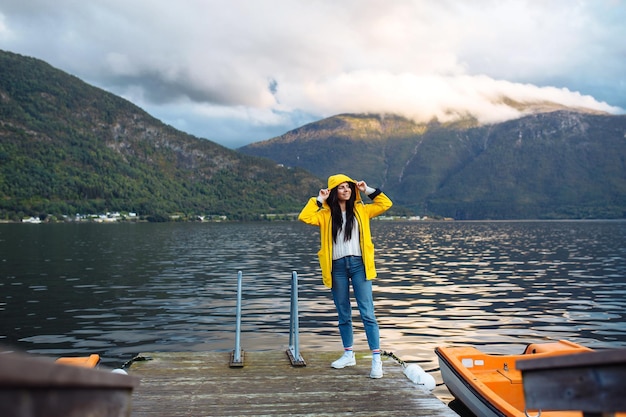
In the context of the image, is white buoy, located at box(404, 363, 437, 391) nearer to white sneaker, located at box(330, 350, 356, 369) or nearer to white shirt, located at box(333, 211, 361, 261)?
white sneaker, located at box(330, 350, 356, 369)

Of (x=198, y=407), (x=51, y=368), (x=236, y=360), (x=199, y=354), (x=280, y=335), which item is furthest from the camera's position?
(x=280, y=335)

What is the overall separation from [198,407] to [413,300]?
1763 centimetres

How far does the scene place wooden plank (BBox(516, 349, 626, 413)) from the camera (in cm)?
225

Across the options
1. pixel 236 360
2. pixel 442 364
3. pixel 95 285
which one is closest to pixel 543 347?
pixel 442 364

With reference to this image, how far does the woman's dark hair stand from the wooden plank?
19.5 ft

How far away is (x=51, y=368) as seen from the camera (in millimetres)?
1730

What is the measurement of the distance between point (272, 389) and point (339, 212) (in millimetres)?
2856

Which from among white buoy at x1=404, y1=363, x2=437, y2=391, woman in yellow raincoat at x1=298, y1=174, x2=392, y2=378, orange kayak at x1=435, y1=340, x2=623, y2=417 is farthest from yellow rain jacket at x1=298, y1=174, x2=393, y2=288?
orange kayak at x1=435, y1=340, x2=623, y2=417

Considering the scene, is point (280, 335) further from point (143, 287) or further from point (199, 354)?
point (143, 287)

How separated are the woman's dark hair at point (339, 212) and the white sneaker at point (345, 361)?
210 cm

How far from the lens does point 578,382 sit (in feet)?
7.80

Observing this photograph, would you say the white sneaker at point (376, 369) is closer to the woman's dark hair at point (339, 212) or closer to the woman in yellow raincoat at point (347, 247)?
the woman in yellow raincoat at point (347, 247)

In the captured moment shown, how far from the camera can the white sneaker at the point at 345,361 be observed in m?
9.05

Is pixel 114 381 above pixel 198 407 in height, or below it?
above
